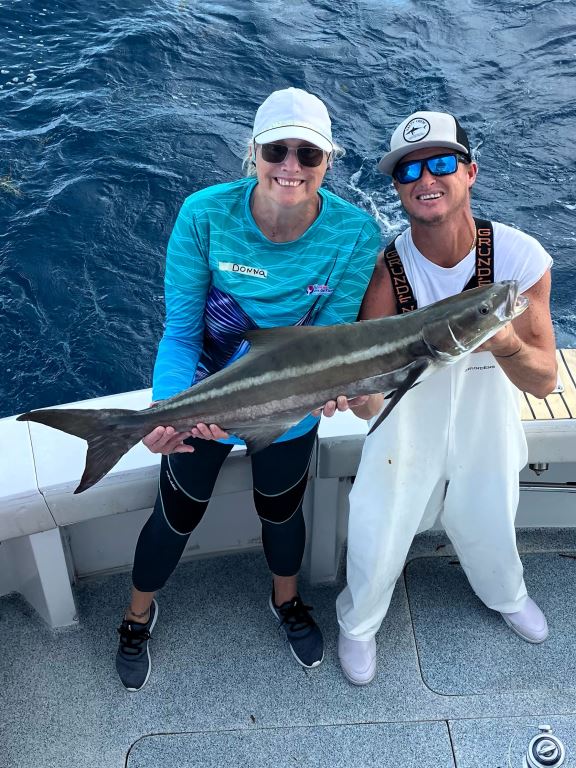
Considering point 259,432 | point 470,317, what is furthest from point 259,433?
point 470,317

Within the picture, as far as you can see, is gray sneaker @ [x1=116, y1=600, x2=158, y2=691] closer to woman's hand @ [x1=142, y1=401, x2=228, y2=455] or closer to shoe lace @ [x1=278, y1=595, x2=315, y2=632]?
shoe lace @ [x1=278, y1=595, x2=315, y2=632]

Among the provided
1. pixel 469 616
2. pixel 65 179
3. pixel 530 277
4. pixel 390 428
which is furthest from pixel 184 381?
pixel 65 179

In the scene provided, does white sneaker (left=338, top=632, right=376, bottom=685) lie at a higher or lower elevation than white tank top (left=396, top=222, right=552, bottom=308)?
lower

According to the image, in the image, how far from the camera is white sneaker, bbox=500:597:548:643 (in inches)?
135

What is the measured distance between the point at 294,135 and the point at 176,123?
20.8 ft

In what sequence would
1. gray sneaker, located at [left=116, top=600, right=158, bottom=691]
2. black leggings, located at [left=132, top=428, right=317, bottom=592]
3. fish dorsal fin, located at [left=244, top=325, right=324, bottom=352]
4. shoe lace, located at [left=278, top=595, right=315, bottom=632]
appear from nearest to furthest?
1. fish dorsal fin, located at [left=244, top=325, right=324, bottom=352]
2. black leggings, located at [left=132, top=428, right=317, bottom=592]
3. gray sneaker, located at [left=116, top=600, right=158, bottom=691]
4. shoe lace, located at [left=278, top=595, right=315, bottom=632]

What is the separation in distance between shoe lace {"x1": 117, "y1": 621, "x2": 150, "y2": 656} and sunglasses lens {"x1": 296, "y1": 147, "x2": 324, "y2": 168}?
209cm

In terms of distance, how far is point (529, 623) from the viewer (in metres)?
3.45

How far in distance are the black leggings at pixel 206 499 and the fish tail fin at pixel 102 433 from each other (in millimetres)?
322

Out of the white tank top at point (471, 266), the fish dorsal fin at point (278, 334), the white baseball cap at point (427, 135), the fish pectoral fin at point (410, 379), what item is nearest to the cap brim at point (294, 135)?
the white baseball cap at point (427, 135)

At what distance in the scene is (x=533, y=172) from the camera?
27.0ft

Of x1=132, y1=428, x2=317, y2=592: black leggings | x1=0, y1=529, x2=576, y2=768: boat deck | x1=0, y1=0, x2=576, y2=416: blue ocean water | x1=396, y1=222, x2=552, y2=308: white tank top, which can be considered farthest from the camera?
x1=0, y1=0, x2=576, y2=416: blue ocean water

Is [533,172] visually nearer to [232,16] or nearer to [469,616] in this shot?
[232,16]

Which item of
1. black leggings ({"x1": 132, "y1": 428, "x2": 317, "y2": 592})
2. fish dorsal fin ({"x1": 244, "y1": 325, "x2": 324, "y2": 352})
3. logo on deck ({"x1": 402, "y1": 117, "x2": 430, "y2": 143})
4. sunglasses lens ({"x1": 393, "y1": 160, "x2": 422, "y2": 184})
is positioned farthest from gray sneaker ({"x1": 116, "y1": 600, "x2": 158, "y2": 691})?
logo on deck ({"x1": 402, "y1": 117, "x2": 430, "y2": 143})
